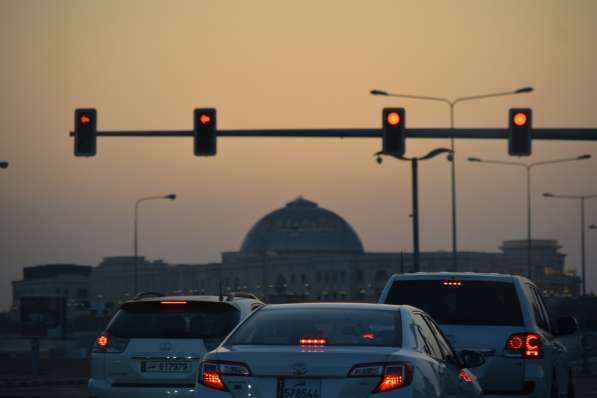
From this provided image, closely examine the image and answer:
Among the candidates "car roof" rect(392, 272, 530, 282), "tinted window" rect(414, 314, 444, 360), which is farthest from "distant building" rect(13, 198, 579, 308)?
"tinted window" rect(414, 314, 444, 360)

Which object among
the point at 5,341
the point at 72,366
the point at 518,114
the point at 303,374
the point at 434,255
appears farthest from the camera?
the point at 434,255

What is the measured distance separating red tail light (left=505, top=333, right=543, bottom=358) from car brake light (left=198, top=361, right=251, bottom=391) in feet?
16.0

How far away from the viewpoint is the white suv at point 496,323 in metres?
15.2

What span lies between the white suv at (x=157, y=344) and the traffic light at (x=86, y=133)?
1491cm

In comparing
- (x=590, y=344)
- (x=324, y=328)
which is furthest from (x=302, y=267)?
(x=324, y=328)

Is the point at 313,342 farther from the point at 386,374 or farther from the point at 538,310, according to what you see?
the point at 538,310

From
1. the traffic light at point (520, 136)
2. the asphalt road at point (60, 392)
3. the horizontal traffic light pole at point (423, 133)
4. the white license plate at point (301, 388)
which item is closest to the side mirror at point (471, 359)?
the white license plate at point (301, 388)

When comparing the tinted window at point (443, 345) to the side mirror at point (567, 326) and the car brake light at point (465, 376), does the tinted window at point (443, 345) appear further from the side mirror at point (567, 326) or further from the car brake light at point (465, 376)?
the side mirror at point (567, 326)

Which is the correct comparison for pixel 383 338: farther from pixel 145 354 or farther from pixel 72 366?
pixel 72 366

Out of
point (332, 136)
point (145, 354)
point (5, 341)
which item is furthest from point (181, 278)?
point (145, 354)

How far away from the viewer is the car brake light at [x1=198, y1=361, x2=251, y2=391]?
10891mm

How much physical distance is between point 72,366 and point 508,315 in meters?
34.0

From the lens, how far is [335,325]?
11609 millimetres

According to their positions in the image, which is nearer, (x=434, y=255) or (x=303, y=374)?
(x=303, y=374)
